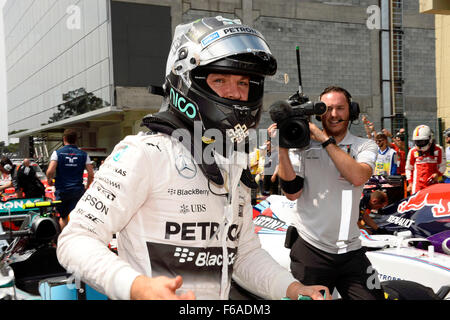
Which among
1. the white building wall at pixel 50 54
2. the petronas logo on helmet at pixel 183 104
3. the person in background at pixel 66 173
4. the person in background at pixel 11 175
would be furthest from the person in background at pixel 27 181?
the white building wall at pixel 50 54

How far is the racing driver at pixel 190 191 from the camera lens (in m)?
1.35

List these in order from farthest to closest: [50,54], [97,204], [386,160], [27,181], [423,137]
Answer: [50,54] → [386,160] → [27,181] → [423,137] → [97,204]

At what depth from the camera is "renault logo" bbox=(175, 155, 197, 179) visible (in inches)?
58.5

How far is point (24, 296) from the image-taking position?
8.75 ft

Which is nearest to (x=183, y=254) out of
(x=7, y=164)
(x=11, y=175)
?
(x=11, y=175)

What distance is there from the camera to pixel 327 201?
2744 millimetres

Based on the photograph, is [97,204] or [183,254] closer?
[97,204]

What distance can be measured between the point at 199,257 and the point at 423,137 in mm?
6789

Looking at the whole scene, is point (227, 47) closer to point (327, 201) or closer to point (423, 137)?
point (327, 201)

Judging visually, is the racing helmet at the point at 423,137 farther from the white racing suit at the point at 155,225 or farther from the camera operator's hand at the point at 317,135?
the white racing suit at the point at 155,225

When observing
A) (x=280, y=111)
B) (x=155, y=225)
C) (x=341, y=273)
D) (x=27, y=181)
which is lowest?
(x=341, y=273)

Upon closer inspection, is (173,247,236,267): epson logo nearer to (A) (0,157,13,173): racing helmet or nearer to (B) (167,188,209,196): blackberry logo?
(B) (167,188,209,196): blackberry logo
